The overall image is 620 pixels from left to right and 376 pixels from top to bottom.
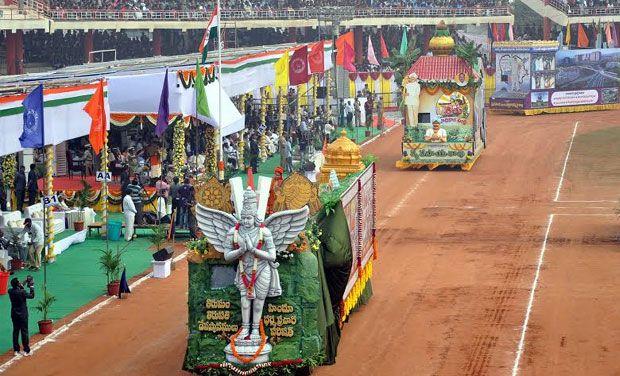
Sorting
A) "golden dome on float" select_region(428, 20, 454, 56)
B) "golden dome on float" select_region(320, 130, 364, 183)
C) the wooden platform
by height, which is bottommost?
the wooden platform

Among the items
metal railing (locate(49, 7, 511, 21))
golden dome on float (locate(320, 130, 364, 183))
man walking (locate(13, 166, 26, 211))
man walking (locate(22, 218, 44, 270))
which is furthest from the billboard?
golden dome on float (locate(320, 130, 364, 183))

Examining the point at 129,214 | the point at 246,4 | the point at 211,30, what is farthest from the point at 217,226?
the point at 246,4

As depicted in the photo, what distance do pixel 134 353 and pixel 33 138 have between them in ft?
22.9

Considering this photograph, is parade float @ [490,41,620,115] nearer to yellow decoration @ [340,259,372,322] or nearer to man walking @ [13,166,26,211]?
man walking @ [13,166,26,211]

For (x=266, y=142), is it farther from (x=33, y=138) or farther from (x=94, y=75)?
(x=33, y=138)

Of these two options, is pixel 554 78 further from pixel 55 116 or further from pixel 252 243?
pixel 252 243

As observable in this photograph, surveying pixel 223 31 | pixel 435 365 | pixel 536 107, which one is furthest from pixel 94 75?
pixel 223 31

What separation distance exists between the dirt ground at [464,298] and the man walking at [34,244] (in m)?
2.74

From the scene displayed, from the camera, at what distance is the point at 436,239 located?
3462 cm

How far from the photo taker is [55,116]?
105 ft

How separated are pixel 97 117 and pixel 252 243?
13693 millimetres

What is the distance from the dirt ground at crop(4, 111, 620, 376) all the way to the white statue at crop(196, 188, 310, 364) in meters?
2.10

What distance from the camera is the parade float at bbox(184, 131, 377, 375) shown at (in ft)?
64.0

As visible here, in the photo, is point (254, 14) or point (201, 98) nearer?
point (201, 98)
